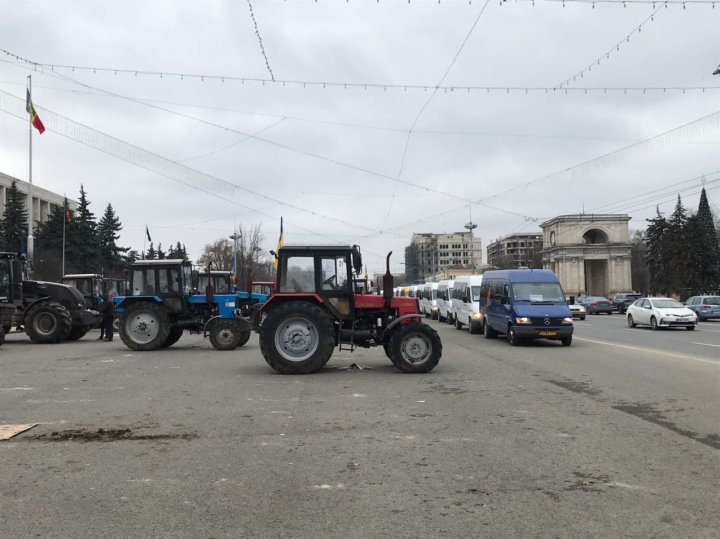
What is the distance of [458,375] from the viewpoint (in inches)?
469

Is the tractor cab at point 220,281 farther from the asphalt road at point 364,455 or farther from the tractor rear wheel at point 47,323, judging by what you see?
the asphalt road at point 364,455

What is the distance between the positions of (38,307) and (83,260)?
53.0 meters

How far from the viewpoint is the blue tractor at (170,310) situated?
1800cm

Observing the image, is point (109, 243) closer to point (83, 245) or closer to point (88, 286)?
point (83, 245)

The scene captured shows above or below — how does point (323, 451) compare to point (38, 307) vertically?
below

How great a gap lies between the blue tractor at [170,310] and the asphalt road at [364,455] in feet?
19.5

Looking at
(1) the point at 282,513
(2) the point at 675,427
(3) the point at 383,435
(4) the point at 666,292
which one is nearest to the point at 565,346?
(2) the point at 675,427

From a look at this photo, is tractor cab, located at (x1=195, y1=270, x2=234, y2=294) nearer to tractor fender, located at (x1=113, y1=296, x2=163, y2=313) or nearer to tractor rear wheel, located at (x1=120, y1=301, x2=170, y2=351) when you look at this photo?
tractor fender, located at (x1=113, y1=296, x2=163, y2=313)

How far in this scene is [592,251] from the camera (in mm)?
88000

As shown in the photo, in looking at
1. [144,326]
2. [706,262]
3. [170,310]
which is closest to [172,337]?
[170,310]

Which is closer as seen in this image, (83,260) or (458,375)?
(458,375)

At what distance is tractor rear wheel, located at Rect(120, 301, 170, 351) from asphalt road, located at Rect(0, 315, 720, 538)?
229 inches

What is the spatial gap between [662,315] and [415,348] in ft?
60.6

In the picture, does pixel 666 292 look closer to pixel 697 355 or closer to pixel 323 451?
pixel 697 355
